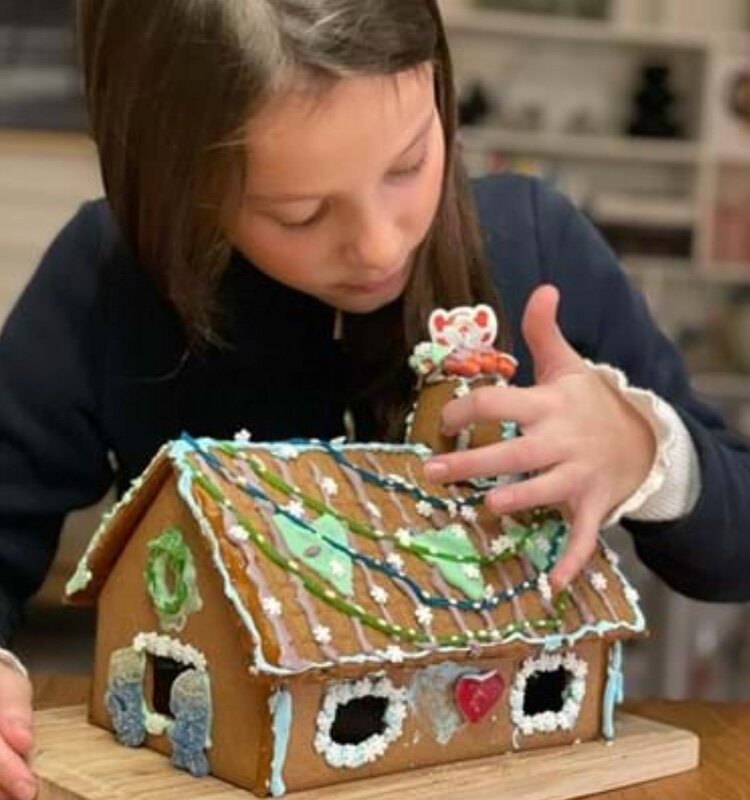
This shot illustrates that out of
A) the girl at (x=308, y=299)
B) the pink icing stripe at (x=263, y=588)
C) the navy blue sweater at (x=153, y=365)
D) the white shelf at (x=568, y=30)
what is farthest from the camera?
the white shelf at (x=568, y=30)

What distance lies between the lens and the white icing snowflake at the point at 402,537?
2.75ft

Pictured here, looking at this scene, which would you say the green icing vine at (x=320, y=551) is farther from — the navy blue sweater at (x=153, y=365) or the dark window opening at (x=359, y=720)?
the navy blue sweater at (x=153, y=365)

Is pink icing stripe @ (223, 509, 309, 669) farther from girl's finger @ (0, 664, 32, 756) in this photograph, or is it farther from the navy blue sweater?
the navy blue sweater

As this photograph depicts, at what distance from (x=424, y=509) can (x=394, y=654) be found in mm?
97

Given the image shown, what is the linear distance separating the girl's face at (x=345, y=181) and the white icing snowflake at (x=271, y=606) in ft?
0.71

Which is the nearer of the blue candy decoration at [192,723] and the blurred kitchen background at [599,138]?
the blue candy decoration at [192,723]

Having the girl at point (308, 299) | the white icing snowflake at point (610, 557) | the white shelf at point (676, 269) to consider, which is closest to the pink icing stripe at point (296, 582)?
the girl at point (308, 299)

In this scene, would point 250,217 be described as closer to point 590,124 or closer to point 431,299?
point 431,299

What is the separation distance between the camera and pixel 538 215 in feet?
3.98

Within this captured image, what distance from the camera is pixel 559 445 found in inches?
33.9

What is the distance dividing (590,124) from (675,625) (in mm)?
1107

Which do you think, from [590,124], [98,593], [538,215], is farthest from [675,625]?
[98,593]

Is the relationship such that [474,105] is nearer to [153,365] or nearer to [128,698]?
[153,365]

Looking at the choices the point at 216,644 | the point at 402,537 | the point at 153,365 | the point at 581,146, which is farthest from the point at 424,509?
the point at 581,146
